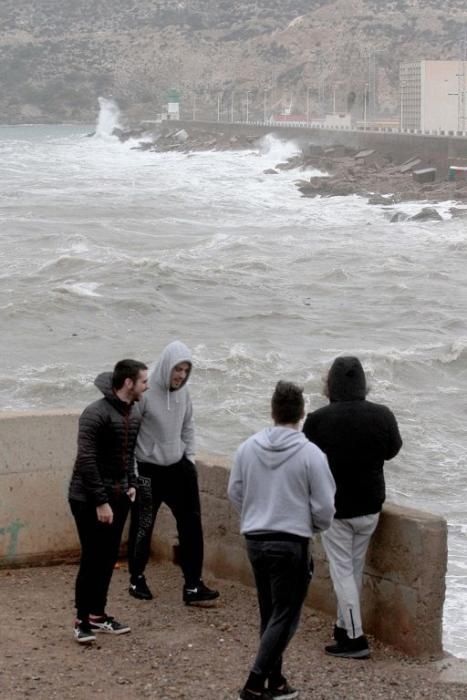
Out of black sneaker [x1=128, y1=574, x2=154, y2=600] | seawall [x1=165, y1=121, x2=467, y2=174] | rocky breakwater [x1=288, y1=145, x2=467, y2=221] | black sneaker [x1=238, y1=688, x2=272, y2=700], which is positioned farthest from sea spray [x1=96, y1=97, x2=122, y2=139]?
black sneaker [x1=238, y1=688, x2=272, y2=700]

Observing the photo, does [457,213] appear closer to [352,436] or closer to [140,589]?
[140,589]

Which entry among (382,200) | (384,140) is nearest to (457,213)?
(382,200)

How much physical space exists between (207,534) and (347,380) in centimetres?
149

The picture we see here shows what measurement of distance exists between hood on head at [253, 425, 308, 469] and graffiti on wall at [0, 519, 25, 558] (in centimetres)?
209

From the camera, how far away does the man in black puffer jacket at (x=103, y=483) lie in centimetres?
541

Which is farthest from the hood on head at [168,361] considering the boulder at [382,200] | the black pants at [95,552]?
the boulder at [382,200]

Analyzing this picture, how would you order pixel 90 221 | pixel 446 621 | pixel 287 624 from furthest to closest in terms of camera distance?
pixel 90 221, pixel 446 621, pixel 287 624

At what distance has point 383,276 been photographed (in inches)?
1090

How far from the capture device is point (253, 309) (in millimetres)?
23219

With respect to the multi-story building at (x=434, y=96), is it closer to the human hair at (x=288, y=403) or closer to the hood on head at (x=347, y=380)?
the hood on head at (x=347, y=380)

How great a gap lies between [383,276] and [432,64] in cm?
6359

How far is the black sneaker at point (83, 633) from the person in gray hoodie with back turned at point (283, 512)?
0.88m

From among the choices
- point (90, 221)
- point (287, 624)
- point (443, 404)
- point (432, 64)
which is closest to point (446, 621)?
point (287, 624)

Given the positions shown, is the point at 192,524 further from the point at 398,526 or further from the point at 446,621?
the point at 446,621
